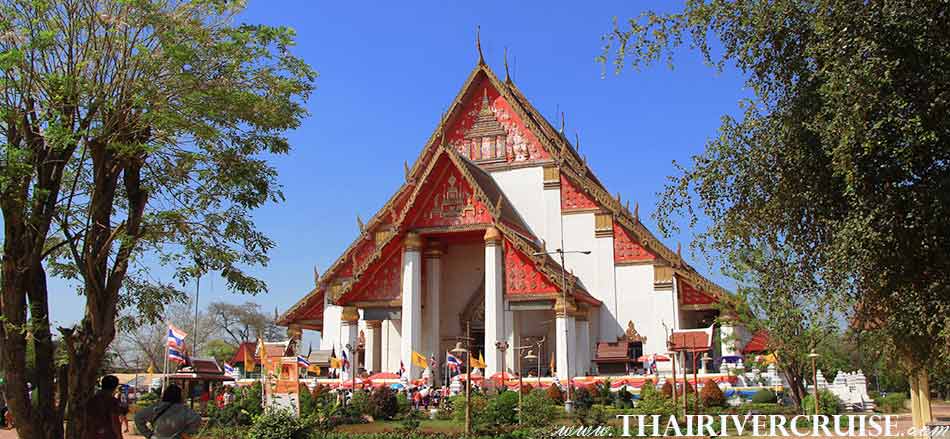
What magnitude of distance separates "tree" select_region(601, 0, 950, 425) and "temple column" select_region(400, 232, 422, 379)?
17.4 metres

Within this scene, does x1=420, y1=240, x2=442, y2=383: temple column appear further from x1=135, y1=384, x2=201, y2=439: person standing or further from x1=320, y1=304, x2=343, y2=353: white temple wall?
x1=135, y1=384, x2=201, y2=439: person standing

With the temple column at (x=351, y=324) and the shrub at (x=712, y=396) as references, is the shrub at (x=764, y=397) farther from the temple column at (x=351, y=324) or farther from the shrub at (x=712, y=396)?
the temple column at (x=351, y=324)

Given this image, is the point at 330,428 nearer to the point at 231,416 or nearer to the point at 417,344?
the point at 231,416

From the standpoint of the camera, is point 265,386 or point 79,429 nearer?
point 79,429

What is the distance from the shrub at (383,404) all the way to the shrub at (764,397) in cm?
958

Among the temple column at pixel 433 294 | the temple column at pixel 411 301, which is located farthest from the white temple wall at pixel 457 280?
the temple column at pixel 411 301

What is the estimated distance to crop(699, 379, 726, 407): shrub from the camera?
68.9 feet

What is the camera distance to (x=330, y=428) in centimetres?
1761

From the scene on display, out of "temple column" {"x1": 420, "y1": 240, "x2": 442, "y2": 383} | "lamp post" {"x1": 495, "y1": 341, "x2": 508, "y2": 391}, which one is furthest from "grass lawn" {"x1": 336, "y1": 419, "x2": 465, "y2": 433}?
"temple column" {"x1": 420, "y1": 240, "x2": 442, "y2": 383}

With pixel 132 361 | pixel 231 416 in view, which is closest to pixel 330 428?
pixel 231 416

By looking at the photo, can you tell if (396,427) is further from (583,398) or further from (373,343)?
(373,343)

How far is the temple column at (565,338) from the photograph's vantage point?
2508 cm

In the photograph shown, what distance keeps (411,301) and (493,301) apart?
2705 millimetres

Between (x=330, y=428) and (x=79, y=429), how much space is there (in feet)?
31.5
